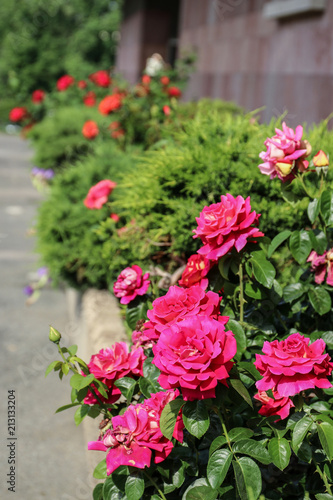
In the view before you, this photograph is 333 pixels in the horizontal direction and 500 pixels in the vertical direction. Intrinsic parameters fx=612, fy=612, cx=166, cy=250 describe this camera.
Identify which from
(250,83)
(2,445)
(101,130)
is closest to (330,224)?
(2,445)

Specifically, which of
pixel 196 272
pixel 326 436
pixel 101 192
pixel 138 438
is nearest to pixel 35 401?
pixel 101 192

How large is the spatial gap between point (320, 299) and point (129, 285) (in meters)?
0.68

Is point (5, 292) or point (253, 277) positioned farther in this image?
point (5, 292)

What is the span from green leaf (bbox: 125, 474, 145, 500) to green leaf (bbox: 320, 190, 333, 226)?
102 cm

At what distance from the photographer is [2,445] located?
3184 mm

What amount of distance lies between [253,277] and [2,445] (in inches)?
72.2

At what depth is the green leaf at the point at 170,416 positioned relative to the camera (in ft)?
5.43

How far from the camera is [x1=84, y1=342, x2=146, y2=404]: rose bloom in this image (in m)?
1.93

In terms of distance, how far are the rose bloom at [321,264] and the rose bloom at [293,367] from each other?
0.54 m

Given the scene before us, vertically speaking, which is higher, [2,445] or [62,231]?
[62,231]

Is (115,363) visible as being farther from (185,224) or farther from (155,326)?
(185,224)

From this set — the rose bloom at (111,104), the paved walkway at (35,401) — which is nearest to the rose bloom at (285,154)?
the paved walkway at (35,401)

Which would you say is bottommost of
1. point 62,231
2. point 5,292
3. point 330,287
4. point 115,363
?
point 5,292

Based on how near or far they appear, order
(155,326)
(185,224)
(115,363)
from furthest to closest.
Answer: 1. (185,224)
2. (115,363)
3. (155,326)
